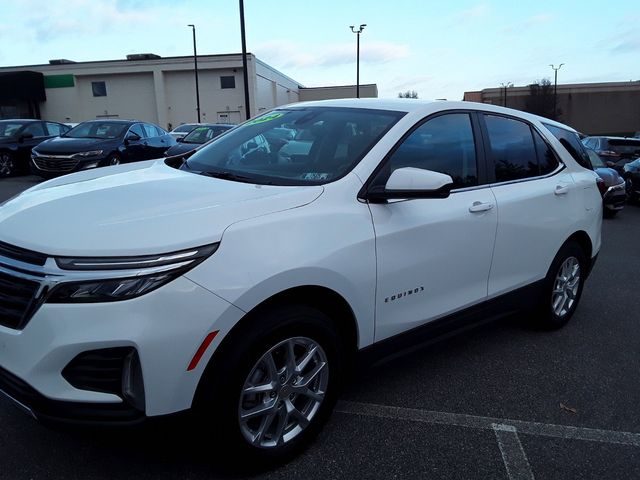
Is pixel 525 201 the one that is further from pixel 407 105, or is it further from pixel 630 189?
pixel 630 189

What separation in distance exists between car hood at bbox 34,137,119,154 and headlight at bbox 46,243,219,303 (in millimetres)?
10839

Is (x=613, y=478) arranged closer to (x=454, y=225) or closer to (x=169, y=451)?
(x=454, y=225)

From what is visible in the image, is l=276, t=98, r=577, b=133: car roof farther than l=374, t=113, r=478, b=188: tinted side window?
Yes

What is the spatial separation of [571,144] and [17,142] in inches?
551

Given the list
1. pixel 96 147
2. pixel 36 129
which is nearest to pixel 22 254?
pixel 96 147

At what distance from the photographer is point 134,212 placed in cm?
230

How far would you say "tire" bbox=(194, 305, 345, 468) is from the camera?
2197 mm

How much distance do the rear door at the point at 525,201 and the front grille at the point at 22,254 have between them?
2651 mm

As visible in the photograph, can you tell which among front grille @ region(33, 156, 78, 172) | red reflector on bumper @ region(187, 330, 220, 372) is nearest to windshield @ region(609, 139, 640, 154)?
front grille @ region(33, 156, 78, 172)

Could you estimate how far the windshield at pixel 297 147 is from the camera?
2.92 metres

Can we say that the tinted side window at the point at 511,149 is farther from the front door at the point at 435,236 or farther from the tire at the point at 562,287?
the tire at the point at 562,287

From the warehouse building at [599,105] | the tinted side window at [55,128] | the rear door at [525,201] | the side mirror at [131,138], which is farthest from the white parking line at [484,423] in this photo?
the warehouse building at [599,105]

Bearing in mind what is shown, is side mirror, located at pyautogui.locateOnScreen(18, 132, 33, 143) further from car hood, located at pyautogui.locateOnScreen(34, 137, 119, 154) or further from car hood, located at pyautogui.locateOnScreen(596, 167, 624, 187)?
car hood, located at pyautogui.locateOnScreen(596, 167, 624, 187)

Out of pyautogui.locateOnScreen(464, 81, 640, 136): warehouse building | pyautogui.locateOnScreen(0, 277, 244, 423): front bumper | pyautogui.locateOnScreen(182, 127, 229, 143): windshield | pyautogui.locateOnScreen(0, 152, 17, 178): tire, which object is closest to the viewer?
pyautogui.locateOnScreen(0, 277, 244, 423): front bumper
